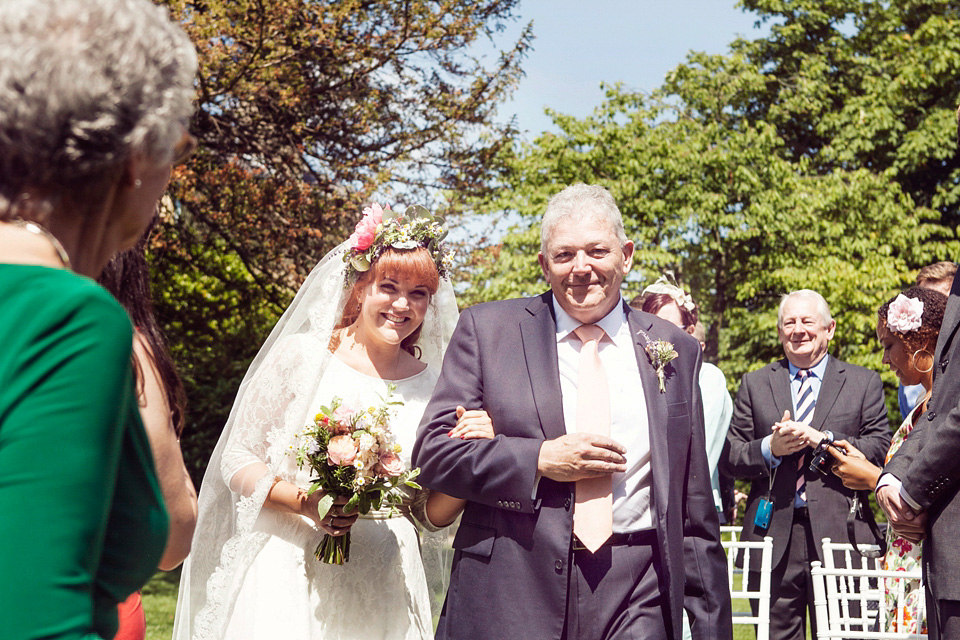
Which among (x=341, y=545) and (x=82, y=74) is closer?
(x=82, y=74)

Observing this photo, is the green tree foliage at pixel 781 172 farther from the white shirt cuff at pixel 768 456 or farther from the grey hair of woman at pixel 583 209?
the grey hair of woman at pixel 583 209

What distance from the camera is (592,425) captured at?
3.54 m

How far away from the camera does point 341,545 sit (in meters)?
3.89

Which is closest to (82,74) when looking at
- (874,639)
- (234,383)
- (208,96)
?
(874,639)

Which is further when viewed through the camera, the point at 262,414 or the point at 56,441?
the point at 262,414

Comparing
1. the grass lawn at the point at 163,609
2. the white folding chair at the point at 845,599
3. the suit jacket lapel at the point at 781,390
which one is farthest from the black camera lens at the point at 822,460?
the grass lawn at the point at 163,609

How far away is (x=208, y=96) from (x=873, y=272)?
1360 centimetres

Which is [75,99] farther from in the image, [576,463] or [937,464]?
[937,464]

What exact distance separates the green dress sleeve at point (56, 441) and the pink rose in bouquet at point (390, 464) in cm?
264

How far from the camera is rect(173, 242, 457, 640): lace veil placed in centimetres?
403

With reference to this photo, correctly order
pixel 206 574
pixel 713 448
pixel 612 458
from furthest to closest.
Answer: pixel 713 448 → pixel 206 574 → pixel 612 458

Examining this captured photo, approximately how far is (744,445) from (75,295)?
19.9 ft

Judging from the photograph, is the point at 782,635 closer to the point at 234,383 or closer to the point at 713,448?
the point at 713,448

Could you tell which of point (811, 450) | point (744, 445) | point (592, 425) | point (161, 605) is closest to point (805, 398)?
point (811, 450)
